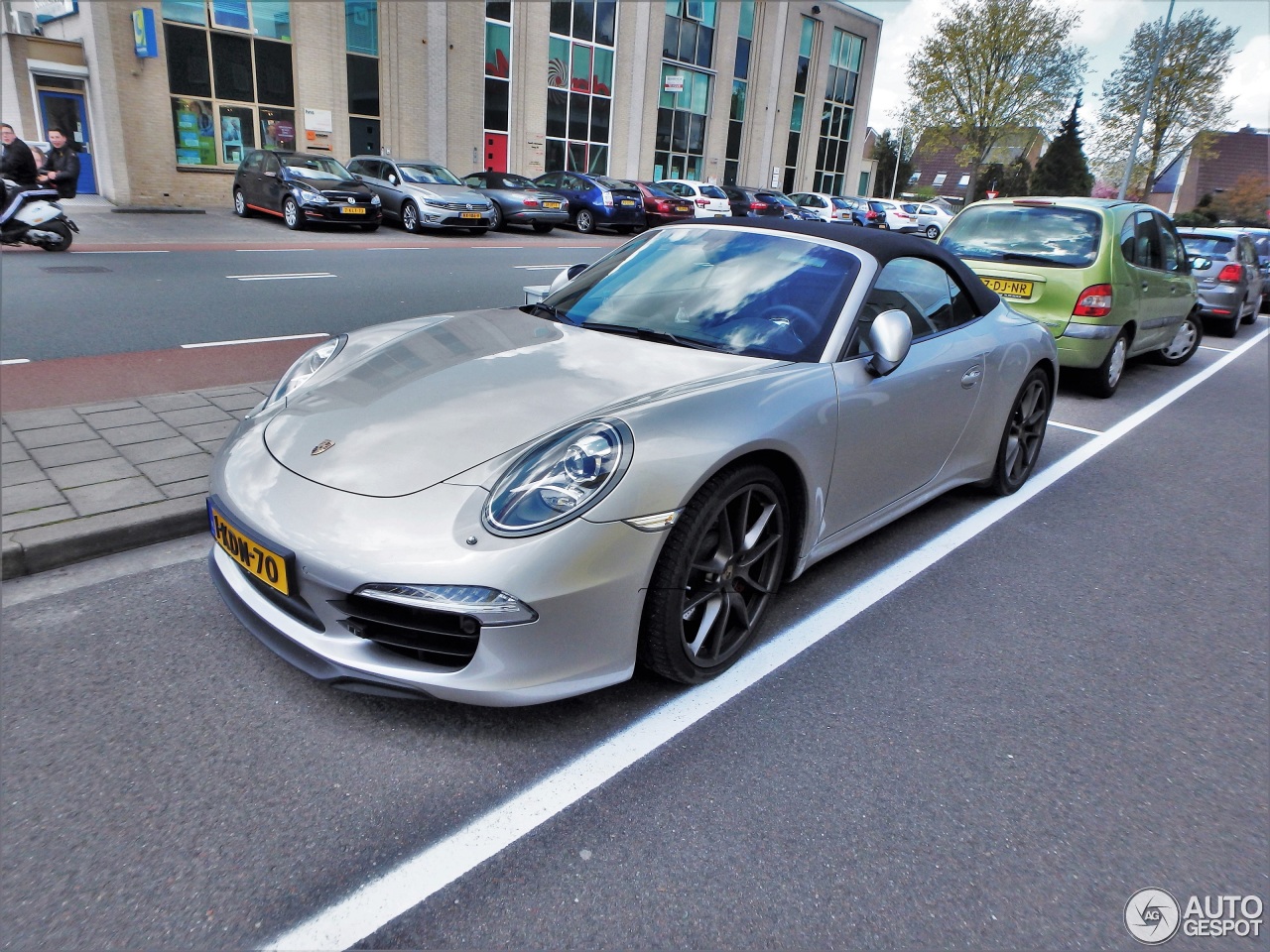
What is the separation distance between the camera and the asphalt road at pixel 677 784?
6.33 ft

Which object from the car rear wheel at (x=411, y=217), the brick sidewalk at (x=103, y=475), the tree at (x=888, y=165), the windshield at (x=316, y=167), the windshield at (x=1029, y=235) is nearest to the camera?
the brick sidewalk at (x=103, y=475)

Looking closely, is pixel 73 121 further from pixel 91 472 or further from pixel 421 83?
pixel 91 472

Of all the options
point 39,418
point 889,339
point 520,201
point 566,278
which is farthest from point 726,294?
point 520,201

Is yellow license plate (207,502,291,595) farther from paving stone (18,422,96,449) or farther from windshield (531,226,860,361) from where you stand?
paving stone (18,422,96,449)

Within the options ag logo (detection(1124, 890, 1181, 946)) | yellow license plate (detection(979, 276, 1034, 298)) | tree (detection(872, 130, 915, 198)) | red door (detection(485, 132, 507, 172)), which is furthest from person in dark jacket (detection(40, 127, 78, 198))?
tree (detection(872, 130, 915, 198))

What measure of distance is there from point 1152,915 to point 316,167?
61.4 ft

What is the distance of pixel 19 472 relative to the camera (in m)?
3.82

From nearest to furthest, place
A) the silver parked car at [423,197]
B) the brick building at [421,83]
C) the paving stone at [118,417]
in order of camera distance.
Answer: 1. the paving stone at [118,417]
2. the silver parked car at [423,197]
3. the brick building at [421,83]

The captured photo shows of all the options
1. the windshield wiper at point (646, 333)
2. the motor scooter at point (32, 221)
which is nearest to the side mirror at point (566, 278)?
the windshield wiper at point (646, 333)

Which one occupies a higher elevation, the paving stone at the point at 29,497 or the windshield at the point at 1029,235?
the windshield at the point at 1029,235

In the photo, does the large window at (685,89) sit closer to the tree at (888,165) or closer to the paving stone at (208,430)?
the paving stone at (208,430)

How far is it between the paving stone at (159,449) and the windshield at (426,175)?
51.0 feet

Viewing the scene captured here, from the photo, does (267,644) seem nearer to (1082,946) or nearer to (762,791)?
(762,791)

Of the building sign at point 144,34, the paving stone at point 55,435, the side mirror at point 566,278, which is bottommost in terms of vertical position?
the paving stone at point 55,435
